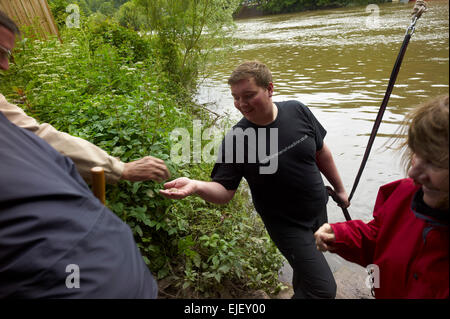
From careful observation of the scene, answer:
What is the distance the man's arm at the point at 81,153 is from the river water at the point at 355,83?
169 cm

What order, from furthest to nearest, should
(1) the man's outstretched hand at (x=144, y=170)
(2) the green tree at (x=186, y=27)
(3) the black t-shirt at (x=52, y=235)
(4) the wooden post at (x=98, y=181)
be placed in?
(2) the green tree at (x=186, y=27) < (1) the man's outstretched hand at (x=144, y=170) < (4) the wooden post at (x=98, y=181) < (3) the black t-shirt at (x=52, y=235)

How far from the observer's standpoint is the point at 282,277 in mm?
3545

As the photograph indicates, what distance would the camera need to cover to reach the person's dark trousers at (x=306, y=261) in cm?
235

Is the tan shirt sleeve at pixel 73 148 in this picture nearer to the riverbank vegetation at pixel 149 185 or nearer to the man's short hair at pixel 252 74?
the riverbank vegetation at pixel 149 185

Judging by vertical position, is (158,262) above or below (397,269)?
below

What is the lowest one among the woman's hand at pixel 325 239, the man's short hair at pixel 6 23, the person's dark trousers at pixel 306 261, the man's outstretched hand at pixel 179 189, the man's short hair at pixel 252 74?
the person's dark trousers at pixel 306 261

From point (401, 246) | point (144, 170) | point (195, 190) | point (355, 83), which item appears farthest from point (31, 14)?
point (355, 83)

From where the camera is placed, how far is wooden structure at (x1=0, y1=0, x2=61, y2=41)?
4.67 m

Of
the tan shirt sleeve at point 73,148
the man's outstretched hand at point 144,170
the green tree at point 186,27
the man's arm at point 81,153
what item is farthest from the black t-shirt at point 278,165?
the green tree at point 186,27

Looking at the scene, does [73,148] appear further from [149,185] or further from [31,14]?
[31,14]

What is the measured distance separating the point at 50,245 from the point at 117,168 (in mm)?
791

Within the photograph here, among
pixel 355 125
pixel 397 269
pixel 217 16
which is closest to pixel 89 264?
pixel 397 269

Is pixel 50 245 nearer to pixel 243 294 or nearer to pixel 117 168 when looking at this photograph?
pixel 117 168

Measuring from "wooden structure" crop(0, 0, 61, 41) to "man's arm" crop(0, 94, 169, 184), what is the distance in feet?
11.2
